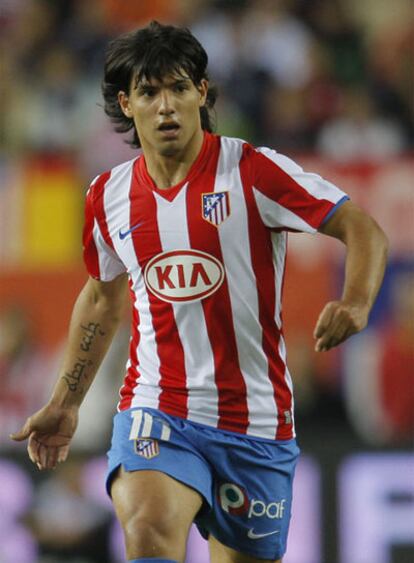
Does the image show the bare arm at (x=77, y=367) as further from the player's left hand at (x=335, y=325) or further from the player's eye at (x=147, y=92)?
the player's left hand at (x=335, y=325)

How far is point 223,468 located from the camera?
3994 mm

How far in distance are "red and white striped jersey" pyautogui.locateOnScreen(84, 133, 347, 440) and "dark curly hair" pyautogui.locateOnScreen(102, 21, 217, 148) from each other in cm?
29

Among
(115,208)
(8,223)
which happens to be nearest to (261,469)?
(115,208)

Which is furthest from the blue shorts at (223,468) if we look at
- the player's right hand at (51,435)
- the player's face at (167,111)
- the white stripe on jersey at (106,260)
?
the player's face at (167,111)

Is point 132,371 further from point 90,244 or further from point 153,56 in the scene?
point 153,56

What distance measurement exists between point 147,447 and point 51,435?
0.53 metres

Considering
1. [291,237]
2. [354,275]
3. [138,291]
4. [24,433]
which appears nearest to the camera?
[354,275]

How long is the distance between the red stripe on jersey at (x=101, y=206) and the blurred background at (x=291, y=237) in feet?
9.76

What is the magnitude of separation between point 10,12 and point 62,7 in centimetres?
44

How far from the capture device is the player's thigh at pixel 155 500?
3.65m

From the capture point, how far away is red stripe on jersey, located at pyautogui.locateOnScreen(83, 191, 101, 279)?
4211 millimetres

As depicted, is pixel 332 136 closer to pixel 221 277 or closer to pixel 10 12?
pixel 10 12

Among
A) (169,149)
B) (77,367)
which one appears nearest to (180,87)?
(169,149)

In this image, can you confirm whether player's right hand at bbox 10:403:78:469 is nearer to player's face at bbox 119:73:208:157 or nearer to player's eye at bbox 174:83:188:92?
player's face at bbox 119:73:208:157
